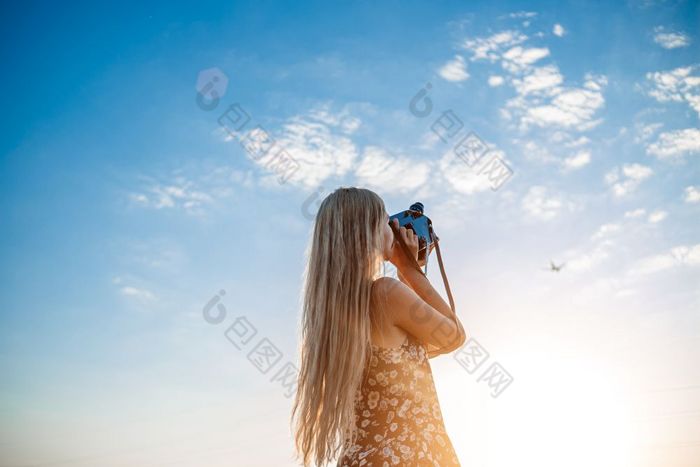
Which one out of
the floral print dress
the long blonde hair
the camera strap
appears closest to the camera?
the floral print dress

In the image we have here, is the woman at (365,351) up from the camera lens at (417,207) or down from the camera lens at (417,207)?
down

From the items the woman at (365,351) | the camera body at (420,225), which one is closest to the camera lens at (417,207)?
the camera body at (420,225)

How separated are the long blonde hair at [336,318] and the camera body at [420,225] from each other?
1.43 feet

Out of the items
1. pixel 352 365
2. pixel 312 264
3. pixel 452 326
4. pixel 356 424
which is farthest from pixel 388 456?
pixel 312 264

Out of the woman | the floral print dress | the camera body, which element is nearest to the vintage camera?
the camera body

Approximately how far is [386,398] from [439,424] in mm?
344

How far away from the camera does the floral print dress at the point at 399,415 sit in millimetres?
3217

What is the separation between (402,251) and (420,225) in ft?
0.83

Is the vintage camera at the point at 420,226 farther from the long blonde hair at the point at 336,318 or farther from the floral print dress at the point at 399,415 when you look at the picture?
the floral print dress at the point at 399,415

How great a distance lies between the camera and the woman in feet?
10.8

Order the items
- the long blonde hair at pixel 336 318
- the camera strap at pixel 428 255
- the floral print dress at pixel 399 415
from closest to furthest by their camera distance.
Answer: the floral print dress at pixel 399 415
the long blonde hair at pixel 336 318
the camera strap at pixel 428 255

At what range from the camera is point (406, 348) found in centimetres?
348

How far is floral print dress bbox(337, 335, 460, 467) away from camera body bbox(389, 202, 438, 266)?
2.44ft

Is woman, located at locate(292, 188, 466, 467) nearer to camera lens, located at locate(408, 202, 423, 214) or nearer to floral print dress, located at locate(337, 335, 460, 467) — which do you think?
floral print dress, located at locate(337, 335, 460, 467)
